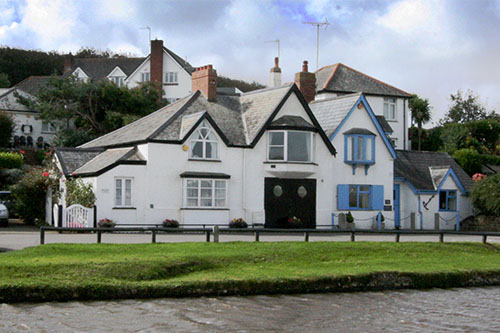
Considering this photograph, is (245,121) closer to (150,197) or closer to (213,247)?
(150,197)

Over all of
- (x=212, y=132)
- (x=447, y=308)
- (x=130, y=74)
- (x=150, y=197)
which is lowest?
(x=447, y=308)

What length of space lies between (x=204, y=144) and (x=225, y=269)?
15901 millimetres

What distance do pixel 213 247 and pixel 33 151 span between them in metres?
33.4

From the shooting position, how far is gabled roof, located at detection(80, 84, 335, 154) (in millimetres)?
34656

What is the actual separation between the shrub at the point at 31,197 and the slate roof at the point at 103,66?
114 ft

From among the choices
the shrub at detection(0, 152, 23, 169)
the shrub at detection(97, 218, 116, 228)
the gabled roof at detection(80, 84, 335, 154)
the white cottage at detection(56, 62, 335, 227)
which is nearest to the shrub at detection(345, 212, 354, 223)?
the white cottage at detection(56, 62, 335, 227)

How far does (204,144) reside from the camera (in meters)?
35.0

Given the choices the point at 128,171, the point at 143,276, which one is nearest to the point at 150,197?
the point at 128,171

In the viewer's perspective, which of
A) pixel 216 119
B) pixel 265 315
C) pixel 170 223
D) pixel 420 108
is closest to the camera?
pixel 265 315

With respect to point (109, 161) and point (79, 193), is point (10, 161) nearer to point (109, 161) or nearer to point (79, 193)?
point (109, 161)

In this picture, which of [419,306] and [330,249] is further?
[330,249]

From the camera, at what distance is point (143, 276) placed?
18125mm

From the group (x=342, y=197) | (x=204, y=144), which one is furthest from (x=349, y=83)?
(x=204, y=144)

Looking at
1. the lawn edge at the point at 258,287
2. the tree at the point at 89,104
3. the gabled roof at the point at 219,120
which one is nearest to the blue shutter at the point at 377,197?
the gabled roof at the point at 219,120
